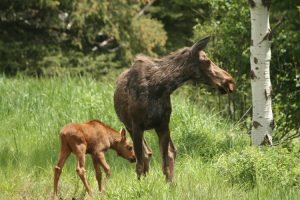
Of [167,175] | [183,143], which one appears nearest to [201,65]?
[167,175]

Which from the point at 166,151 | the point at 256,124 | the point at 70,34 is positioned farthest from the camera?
the point at 70,34

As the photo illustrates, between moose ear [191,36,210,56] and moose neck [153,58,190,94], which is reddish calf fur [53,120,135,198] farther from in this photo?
moose ear [191,36,210,56]

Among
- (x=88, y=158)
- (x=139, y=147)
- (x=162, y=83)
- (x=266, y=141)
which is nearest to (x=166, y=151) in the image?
(x=139, y=147)

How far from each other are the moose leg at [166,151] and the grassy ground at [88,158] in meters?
0.14

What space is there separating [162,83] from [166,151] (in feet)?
2.66

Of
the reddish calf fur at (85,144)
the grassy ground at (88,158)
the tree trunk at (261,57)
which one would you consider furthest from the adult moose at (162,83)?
the tree trunk at (261,57)

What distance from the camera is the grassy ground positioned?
773 centimetres

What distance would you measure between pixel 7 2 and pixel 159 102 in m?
17.3

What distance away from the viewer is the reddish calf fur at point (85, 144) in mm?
8023

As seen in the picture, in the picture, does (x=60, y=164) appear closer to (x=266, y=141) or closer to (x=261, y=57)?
(x=266, y=141)

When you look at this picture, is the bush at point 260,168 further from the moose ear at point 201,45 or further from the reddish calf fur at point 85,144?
the moose ear at point 201,45

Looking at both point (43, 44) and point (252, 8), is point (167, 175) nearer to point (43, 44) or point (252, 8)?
point (252, 8)

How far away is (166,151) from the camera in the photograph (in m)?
Answer: 8.15

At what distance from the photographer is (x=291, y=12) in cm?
1253
